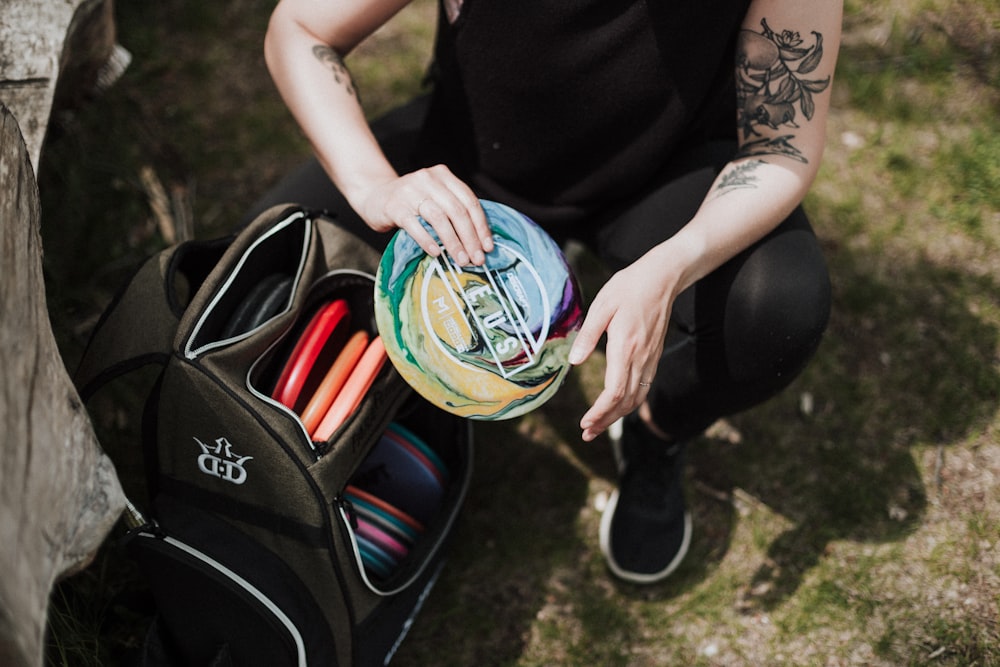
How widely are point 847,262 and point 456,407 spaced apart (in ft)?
5.52

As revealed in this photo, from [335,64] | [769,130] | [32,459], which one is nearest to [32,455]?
[32,459]

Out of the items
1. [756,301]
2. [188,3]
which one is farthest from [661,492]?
[188,3]

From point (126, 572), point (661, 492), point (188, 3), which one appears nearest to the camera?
point (126, 572)

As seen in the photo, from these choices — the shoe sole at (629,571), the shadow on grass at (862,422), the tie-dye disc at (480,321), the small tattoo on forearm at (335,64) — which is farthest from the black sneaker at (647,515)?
the small tattoo on forearm at (335,64)

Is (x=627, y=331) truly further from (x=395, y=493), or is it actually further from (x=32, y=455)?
(x=32, y=455)

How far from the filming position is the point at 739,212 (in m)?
1.51

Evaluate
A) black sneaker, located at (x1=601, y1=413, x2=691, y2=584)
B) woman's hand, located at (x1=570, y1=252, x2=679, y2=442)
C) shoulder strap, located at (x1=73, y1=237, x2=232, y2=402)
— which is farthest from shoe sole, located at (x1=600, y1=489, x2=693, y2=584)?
shoulder strap, located at (x1=73, y1=237, x2=232, y2=402)

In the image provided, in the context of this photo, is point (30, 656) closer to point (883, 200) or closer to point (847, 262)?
point (847, 262)

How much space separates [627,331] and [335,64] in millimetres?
847

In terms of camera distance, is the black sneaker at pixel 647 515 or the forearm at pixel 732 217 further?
the black sneaker at pixel 647 515

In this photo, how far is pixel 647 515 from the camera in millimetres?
1971

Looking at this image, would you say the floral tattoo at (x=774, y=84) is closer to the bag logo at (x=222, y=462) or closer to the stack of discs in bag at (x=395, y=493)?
the stack of discs in bag at (x=395, y=493)

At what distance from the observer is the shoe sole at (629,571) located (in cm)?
196

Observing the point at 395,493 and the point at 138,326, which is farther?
the point at 395,493
